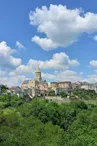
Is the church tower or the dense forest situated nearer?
the dense forest

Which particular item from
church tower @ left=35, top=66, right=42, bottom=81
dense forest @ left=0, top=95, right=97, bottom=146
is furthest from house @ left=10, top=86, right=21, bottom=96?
dense forest @ left=0, top=95, right=97, bottom=146

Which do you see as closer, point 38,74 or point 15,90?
point 15,90

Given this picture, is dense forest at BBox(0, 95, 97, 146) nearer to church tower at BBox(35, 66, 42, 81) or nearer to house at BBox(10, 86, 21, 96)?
house at BBox(10, 86, 21, 96)

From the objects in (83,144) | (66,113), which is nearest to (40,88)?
(66,113)

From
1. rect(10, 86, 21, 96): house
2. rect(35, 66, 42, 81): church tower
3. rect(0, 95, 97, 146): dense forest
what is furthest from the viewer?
rect(35, 66, 42, 81): church tower

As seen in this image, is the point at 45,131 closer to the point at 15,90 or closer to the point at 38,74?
the point at 15,90

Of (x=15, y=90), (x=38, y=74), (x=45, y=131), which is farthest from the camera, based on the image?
(x=38, y=74)

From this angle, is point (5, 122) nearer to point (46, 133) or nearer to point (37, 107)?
point (46, 133)

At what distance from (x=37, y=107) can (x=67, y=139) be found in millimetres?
34991

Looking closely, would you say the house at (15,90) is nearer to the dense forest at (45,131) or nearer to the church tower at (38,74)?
the church tower at (38,74)

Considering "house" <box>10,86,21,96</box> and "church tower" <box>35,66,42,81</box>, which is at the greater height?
"church tower" <box>35,66,42,81</box>

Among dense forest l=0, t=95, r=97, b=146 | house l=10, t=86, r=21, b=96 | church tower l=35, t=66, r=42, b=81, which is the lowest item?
dense forest l=0, t=95, r=97, b=146

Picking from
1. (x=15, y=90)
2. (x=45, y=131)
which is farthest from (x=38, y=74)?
(x=45, y=131)

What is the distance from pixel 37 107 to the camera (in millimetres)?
60781
